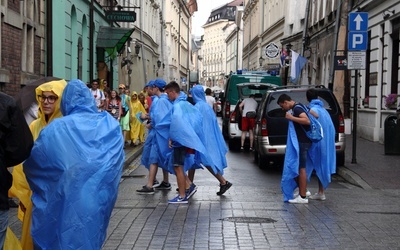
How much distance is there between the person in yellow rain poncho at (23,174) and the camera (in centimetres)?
568

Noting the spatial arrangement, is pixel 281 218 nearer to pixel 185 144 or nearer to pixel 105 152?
pixel 185 144

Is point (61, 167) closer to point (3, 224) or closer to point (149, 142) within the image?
point (3, 224)

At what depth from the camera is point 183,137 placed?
1120cm

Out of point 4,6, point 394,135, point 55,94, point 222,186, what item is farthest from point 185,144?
point 394,135

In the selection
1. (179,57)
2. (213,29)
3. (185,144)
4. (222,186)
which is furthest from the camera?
(213,29)

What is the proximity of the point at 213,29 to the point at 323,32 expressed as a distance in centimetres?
13339

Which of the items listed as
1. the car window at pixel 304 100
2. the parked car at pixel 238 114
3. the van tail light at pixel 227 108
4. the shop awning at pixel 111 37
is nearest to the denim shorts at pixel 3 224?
the car window at pixel 304 100

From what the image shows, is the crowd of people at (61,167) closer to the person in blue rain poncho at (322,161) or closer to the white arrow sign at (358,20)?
the person in blue rain poncho at (322,161)

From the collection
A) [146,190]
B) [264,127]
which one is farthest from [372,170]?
[146,190]

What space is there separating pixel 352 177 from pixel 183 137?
184 inches

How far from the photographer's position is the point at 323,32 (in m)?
37.6

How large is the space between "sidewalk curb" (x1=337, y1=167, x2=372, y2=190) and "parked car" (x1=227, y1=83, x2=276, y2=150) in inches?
269

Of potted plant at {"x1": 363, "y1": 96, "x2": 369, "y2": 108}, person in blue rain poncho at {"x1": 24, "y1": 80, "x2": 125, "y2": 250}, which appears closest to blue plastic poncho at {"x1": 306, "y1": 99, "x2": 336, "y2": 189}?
person in blue rain poncho at {"x1": 24, "y1": 80, "x2": 125, "y2": 250}

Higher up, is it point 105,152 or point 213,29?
point 213,29
